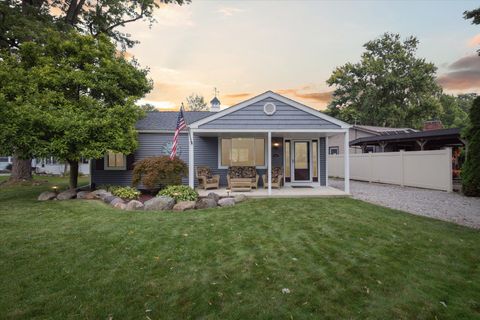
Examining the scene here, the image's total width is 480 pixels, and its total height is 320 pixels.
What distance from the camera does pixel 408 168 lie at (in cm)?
1266

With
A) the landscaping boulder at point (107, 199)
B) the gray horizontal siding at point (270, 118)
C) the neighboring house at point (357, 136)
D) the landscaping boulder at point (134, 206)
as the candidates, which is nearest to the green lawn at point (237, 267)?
the landscaping boulder at point (134, 206)

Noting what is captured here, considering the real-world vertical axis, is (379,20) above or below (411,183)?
above

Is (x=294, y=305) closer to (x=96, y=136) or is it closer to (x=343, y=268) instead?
(x=343, y=268)

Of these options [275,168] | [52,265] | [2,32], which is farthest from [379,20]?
[2,32]

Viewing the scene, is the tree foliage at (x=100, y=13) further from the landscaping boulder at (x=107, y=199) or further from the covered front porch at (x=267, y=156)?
the landscaping boulder at (x=107, y=199)

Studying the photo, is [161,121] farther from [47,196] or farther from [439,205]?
[439,205]

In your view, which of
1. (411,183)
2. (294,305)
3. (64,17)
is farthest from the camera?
(64,17)

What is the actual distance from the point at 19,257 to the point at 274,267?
4253 millimetres

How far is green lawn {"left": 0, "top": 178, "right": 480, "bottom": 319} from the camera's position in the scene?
9.38 ft

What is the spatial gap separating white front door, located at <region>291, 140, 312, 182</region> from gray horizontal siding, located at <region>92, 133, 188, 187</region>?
5.34 metres

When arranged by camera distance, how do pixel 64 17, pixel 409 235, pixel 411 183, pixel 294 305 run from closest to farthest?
pixel 294 305 → pixel 409 235 → pixel 411 183 → pixel 64 17

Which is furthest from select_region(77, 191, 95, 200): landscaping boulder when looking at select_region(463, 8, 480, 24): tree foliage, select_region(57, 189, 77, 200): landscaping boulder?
select_region(463, 8, 480, 24): tree foliage

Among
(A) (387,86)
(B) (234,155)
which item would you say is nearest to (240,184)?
(B) (234,155)

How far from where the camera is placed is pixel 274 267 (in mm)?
3863
